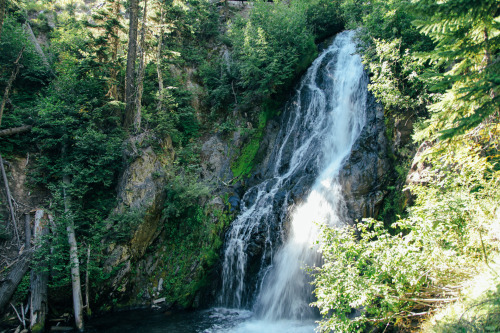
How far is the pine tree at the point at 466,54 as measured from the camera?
13.4 feet

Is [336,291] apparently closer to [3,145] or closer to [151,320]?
[151,320]

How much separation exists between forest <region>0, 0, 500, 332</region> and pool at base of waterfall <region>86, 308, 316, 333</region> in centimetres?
53

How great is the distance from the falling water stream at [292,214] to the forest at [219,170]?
694 millimetres

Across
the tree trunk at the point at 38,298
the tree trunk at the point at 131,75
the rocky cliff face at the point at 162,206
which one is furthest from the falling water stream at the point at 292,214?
the tree trunk at the point at 131,75

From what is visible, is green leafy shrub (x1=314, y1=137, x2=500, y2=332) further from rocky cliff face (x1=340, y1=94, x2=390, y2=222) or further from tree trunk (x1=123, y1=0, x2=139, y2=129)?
tree trunk (x1=123, y1=0, x2=139, y2=129)

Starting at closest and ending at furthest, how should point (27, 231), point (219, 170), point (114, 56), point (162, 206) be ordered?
point (27, 231) → point (162, 206) → point (219, 170) → point (114, 56)

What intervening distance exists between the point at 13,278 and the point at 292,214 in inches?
397

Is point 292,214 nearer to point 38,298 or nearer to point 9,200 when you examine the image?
point 38,298

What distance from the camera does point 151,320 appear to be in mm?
9680

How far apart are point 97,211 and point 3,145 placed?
511 cm

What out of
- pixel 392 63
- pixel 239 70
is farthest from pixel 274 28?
pixel 392 63

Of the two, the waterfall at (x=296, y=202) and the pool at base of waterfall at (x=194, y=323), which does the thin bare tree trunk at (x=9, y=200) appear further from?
the waterfall at (x=296, y=202)

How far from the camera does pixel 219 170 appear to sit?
604 inches

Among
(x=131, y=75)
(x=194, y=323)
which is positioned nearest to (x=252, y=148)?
(x=131, y=75)
